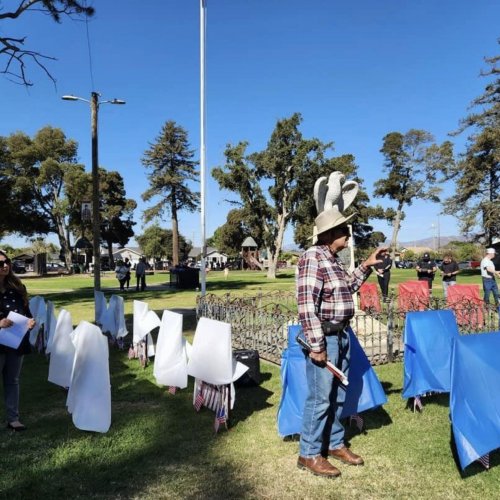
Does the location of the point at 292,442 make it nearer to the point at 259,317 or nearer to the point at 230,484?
the point at 230,484

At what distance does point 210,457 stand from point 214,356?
99 centimetres

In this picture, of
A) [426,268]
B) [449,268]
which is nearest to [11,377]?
[449,268]

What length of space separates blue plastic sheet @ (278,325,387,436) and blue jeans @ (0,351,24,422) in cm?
261

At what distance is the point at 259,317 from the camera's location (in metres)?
8.01

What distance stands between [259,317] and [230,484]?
447cm

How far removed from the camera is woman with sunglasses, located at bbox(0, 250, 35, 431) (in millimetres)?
4566

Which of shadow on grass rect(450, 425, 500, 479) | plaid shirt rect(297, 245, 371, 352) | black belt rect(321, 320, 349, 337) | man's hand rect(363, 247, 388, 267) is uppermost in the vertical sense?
man's hand rect(363, 247, 388, 267)

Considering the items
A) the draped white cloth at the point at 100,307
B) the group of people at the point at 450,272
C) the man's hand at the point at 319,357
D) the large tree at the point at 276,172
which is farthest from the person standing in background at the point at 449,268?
the large tree at the point at 276,172

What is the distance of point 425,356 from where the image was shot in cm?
508

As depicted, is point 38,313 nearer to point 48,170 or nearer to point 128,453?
point 128,453

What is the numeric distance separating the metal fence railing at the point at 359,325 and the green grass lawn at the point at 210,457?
1852mm

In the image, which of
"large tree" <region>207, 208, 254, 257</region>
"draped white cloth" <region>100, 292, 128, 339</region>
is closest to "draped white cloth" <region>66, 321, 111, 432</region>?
"draped white cloth" <region>100, 292, 128, 339</region>

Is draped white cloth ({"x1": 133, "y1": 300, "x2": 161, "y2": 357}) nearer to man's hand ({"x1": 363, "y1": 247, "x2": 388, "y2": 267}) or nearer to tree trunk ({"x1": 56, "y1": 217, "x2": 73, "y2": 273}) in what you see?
man's hand ({"x1": 363, "y1": 247, "x2": 388, "y2": 267})

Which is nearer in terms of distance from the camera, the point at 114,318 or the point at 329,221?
the point at 329,221
